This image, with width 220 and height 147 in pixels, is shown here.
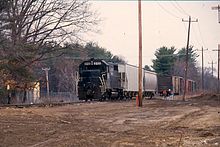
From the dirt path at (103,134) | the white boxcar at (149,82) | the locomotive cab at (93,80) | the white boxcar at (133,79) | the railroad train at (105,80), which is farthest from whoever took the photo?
the white boxcar at (149,82)

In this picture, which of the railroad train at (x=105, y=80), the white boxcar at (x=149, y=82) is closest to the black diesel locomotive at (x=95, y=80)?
the railroad train at (x=105, y=80)

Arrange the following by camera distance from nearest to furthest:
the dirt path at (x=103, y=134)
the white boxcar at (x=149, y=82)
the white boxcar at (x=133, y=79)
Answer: the dirt path at (x=103, y=134) → the white boxcar at (x=133, y=79) → the white boxcar at (x=149, y=82)

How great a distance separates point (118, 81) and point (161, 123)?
26.9 meters

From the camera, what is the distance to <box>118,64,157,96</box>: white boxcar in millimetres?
46562

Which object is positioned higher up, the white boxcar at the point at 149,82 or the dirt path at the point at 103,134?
the white boxcar at the point at 149,82

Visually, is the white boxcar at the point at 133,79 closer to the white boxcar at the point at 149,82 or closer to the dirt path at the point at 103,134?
the white boxcar at the point at 149,82

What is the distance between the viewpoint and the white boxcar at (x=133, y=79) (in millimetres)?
46562

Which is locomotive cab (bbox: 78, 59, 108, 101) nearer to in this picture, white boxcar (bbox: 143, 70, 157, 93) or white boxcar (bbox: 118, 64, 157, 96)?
white boxcar (bbox: 118, 64, 157, 96)

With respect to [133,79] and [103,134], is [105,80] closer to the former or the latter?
[133,79]

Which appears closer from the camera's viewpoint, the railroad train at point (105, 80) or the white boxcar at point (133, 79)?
the railroad train at point (105, 80)

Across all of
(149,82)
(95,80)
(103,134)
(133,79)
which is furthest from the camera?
(149,82)

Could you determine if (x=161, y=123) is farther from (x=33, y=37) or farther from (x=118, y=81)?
(x=33, y=37)

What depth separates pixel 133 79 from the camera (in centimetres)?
5175

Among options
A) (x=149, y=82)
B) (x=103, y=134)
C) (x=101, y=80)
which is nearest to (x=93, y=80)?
(x=101, y=80)
